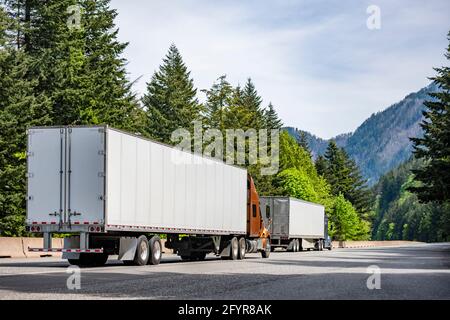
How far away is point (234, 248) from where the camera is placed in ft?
107

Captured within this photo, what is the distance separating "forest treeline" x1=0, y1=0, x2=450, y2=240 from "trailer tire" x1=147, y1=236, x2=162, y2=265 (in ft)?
59.2

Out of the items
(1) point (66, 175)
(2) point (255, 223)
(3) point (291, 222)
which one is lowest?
(3) point (291, 222)

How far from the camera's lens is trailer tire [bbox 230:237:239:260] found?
106ft

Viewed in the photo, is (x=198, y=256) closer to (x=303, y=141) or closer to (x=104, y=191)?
(x=104, y=191)

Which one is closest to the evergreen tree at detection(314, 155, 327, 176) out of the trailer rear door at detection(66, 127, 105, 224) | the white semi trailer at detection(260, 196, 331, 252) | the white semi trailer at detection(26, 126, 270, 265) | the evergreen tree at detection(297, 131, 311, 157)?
the evergreen tree at detection(297, 131, 311, 157)

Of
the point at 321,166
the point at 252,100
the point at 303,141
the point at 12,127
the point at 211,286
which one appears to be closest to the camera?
the point at 211,286

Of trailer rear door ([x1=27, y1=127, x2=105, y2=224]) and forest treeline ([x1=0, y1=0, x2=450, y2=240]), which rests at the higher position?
forest treeline ([x1=0, y1=0, x2=450, y2=240])

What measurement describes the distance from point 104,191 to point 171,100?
6274cm

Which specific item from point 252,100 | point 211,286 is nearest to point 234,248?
point 211,286

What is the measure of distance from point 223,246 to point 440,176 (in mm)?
30561

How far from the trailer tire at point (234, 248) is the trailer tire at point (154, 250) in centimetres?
686

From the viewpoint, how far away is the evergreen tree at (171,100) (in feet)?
267

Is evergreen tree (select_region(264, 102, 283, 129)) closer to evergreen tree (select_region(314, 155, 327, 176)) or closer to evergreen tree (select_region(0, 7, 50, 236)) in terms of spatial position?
evergreen tree (select_region(314, 155, 327, 176))
